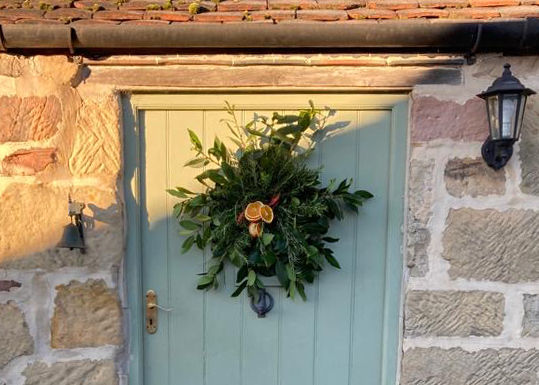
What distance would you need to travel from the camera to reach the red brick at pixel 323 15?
5.45 feet

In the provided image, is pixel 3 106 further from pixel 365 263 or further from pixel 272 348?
pixel 365 263

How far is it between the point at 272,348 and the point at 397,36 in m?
1.46

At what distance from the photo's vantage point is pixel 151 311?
1.87 metres

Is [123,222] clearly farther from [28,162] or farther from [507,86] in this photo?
[507,86]

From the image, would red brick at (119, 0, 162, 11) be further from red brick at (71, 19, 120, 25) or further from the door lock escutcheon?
the door lock escutcheon

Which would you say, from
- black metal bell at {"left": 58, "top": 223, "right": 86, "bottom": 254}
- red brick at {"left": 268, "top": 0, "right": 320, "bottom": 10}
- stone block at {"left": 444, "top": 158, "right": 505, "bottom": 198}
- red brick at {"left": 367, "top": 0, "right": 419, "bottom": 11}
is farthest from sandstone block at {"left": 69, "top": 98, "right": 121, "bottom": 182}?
stone block at {"left": 444, "top": 158, "right": 505, "bottom": 198}

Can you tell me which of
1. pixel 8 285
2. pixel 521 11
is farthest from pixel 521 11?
pixel 8 285

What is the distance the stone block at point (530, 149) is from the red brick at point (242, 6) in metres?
1.19

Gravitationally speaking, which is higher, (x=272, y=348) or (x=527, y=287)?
(x=527, y=287)

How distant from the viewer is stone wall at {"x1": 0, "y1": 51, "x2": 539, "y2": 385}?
1.69 m

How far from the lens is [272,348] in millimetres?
1905

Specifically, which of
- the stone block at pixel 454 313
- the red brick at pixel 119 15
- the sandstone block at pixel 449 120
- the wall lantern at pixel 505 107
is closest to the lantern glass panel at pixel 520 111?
the wall lantern at pixel 505 107

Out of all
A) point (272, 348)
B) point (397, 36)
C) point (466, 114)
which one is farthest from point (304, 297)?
point (397, 36)

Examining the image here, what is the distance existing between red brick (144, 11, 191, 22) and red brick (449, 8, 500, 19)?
1087mm
